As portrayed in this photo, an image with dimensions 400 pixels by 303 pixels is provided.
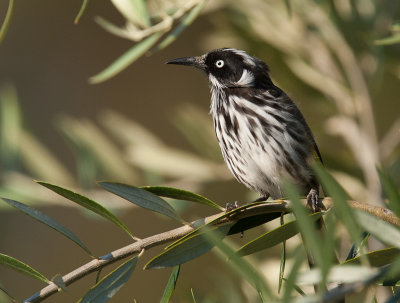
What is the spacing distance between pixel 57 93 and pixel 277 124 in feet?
9.36

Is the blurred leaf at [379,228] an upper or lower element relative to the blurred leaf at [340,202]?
lower

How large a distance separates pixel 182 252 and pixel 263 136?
148 cm

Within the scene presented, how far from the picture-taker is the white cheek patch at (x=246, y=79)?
2859 mm

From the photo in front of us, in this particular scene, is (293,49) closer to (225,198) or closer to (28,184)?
(28,184)

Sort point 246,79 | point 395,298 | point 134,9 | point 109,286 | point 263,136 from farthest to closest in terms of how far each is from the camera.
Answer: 1. point 246,79
2. point 263,136
3. point 134,9
4. point 109,286
5. point 395,298

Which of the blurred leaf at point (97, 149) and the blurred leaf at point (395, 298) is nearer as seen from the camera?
the blurred leaf at point (395, 298)

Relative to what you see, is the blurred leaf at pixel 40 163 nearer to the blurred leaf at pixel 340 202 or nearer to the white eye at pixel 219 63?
the white eye at pixel 219 63

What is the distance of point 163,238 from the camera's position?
1215mm

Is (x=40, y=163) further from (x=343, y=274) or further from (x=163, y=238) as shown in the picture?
(x=343, y=274)

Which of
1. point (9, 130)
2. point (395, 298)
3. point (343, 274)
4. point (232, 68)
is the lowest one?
point (395, 298)

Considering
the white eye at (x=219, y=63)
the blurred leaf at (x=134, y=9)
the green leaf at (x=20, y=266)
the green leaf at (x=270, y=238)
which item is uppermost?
the blurred leaf at (x=134, y=9)

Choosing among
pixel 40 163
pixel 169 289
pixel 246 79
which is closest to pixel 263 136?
pixel 246 79

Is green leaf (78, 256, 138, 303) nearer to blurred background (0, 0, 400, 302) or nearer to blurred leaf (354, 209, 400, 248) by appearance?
blurred background (0, 0, 400, 302)

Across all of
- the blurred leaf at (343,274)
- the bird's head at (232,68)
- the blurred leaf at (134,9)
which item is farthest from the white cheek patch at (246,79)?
the blurred leaf at (343,274)
